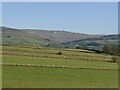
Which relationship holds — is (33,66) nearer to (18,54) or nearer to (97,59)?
(18,54)

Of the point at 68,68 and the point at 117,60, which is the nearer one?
the point at 68,68

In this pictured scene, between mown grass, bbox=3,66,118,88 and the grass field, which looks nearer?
mown grass, bbox=3,66,118,88

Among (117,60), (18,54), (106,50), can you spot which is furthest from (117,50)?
(18,54)

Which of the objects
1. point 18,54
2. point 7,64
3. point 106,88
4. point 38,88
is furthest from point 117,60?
point 38,88

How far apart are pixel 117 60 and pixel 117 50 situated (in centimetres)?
2529

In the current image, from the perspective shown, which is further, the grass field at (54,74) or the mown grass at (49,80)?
the grass field at (54,74)

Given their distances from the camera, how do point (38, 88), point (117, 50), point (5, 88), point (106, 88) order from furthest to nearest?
point (117, 50), point (106, 88), point (38, 88), point (5, 88)

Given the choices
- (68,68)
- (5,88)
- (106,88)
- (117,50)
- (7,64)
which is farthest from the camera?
(117,50)

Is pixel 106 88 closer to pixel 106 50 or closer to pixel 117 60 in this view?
pixel 117 60

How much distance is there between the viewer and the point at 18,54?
63.5 m

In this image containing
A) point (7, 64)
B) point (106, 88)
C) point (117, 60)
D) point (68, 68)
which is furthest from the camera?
point (117, 60)

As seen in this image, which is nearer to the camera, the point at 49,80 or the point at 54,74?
the point at 49,80

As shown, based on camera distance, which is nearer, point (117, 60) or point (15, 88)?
point (15, 88)

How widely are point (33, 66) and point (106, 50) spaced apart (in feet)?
181
